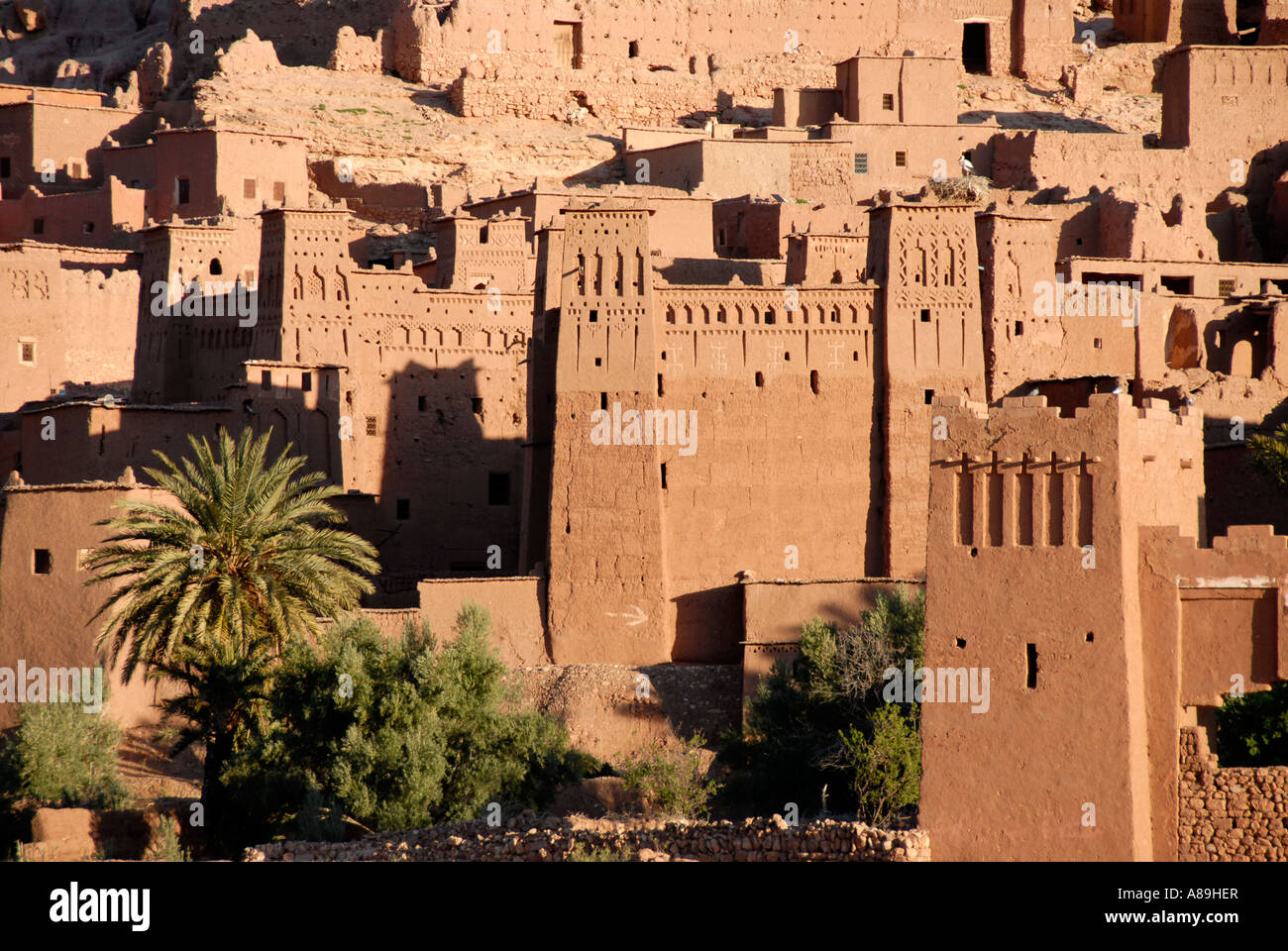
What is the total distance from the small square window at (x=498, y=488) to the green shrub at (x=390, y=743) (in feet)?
29.0

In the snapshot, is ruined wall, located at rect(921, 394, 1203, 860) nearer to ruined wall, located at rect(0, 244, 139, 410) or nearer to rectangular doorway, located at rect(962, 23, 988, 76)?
ruined wall, located at rect(0, 244, 139, 410)

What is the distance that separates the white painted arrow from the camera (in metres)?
35.8

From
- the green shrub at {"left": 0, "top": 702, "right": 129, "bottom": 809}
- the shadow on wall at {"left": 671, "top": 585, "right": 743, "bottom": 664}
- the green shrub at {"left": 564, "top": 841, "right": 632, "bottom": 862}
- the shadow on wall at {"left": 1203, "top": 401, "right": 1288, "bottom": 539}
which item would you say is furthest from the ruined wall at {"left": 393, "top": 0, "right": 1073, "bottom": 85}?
the green shrub at {"left": 564, "top": 841, "right": 632, "bottom": 862}

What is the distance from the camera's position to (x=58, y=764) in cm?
3088

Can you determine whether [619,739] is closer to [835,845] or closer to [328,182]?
[835,845]

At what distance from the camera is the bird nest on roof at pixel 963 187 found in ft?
158

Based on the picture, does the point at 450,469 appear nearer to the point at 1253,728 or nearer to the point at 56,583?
the point at 56,583

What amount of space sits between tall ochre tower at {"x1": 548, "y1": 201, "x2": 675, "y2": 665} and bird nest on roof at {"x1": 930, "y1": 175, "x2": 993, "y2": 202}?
13197 millimetres

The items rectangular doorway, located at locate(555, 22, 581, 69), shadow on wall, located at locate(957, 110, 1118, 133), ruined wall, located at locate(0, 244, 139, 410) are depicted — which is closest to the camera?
ruined wall, located at locate(0, 244, 139, 410)

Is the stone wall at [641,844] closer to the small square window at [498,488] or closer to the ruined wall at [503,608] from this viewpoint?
the ruined wall at [503,608]

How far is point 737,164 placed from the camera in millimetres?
51156

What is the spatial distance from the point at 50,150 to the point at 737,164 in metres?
16.8
